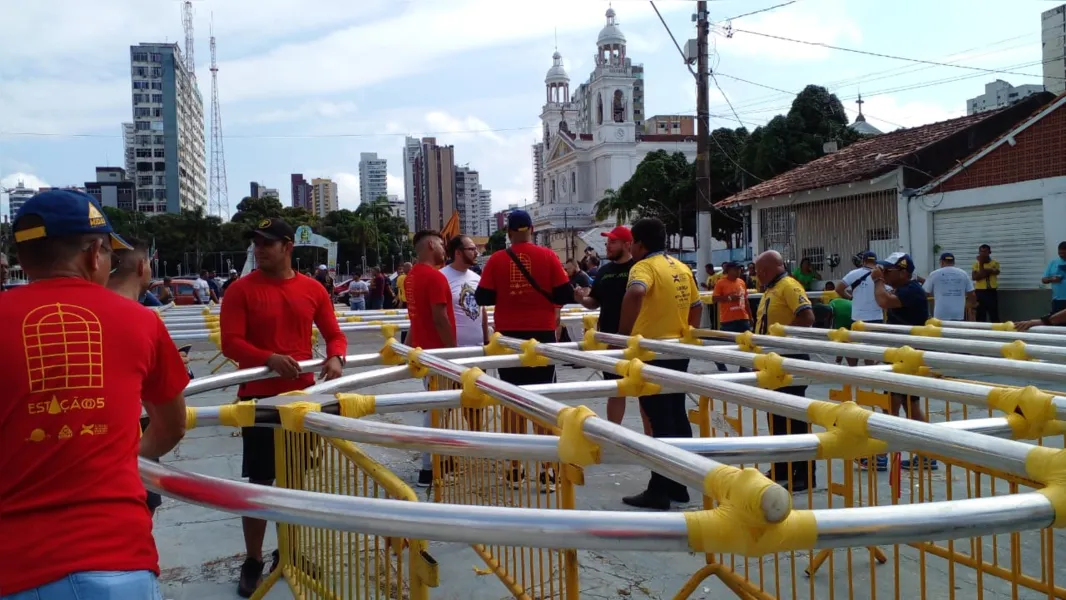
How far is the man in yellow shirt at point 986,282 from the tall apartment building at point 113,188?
355ft

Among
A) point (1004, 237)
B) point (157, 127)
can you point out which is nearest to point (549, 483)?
point (1004, 237)

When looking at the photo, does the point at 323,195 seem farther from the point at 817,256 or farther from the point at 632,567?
the point at 632,567

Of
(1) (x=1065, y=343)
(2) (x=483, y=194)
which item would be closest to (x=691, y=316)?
(1) (x=1065, y=343)

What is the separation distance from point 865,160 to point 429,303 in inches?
709

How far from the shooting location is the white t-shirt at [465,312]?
6.43 m

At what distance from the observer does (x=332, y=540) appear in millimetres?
2891

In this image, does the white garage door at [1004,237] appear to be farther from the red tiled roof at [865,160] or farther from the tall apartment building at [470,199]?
the tall apartment building at [470,199]

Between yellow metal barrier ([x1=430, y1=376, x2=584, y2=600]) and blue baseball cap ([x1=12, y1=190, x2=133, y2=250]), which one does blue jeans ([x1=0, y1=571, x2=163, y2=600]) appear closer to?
blue baseball cap ([x1=12, y1=190, x2=133, y2=250])

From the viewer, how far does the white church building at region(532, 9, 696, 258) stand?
269ft

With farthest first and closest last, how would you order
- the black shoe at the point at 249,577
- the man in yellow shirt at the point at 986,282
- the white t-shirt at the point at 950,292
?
1. the man in yellow shirt at the point at 986,282
2. the white t-shirt at the point at 950,292
3. the black shoe at the point at 249,577

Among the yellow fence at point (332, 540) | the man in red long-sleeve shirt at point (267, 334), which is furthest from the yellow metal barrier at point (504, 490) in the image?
the man in red long-sleeve shirt at point (267, 334)

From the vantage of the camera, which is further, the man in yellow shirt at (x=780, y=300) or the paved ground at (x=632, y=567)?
the man in yellow shirt at (x=780, y=300)

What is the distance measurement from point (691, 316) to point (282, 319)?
3.39 m

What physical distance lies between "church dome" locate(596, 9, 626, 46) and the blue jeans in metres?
84.1
